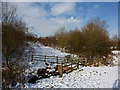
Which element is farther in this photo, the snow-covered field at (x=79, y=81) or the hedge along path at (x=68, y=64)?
the hedge along path at (x=68, y=64)

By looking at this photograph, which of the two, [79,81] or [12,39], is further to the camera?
[12,39]

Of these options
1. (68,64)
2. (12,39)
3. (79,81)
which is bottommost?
(79,81)

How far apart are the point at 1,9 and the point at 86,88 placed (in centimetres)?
820


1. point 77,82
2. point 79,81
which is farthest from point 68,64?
point 77,82

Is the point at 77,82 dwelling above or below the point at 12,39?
below

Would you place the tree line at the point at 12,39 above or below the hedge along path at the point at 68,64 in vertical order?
above

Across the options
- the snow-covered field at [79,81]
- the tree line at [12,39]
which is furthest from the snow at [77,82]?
the tree line at [12,39]

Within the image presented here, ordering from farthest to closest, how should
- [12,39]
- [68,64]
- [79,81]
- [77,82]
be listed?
[68,64], [12,39], [79,81], [77,82]

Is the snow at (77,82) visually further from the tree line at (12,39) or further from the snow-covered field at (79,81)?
the tree line at (12,39)

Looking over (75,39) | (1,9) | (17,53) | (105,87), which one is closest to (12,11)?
(1,9)

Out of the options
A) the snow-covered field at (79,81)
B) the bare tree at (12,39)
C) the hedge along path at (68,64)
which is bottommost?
the snow-covered field at (79,81)

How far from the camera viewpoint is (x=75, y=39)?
22.9 metres

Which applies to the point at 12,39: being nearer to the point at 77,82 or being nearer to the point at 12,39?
the point at 12,39

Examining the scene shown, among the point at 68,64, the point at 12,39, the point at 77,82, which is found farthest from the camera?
the point at 68,64
